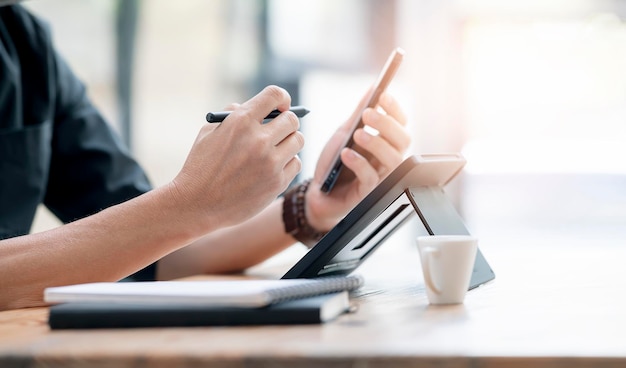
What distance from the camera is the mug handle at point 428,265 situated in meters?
0.82

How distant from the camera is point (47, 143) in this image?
5.21 ft

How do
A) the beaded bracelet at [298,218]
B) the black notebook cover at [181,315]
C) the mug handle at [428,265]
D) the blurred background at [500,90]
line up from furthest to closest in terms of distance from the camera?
the blurred background at [500,90]
the beaded bracelet at [298,218]
the mug handle at [428,265]
the black notebook cover at [181,315]

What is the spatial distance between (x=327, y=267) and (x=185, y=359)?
1.42ft

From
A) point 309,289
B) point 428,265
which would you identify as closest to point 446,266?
point 428,265

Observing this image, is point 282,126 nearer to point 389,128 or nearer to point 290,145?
point 290,145

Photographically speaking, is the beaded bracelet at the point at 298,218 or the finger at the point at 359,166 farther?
the beaded bracelet at the point at 298,218

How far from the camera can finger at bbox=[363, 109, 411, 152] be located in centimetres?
122

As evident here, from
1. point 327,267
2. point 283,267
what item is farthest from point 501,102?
point 327,267

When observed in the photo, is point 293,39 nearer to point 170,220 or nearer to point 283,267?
point 283,267

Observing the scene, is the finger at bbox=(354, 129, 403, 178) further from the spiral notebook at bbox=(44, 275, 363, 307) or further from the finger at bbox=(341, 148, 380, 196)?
Result: the spiral notebook at bbox=(44, 275, 363, 307)

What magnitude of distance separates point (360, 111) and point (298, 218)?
0.74 feet

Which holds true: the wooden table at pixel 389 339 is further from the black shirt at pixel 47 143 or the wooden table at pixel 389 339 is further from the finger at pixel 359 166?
the black shirt at pixel 47 143

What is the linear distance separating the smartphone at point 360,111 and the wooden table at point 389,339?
14.3 inches

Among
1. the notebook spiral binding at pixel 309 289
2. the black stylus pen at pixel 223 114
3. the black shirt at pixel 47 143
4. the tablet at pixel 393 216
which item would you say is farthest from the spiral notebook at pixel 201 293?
the black shirt at pixel 47 143
